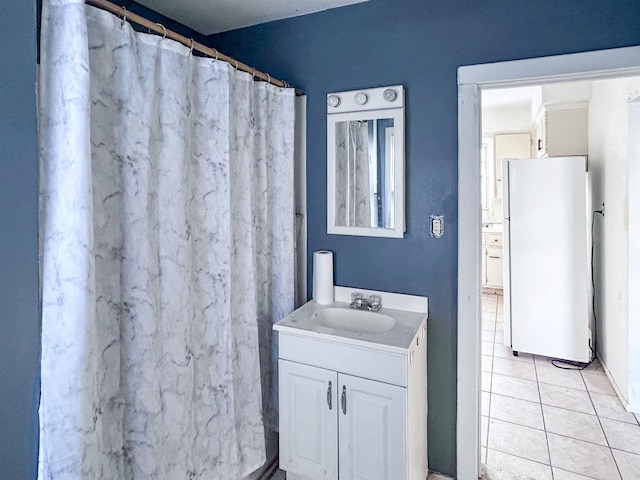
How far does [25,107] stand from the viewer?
87cm

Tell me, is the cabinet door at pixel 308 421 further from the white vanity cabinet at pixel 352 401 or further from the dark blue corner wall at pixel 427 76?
the dark blue corner wall at pixel 427 76

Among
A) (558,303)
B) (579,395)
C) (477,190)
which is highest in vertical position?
(477,190)

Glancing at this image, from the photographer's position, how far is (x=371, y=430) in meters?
1.66

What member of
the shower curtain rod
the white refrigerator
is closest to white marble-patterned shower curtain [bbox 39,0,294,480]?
the shower curtain rod

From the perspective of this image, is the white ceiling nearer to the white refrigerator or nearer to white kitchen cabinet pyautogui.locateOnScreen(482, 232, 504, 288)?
the white refrigerator

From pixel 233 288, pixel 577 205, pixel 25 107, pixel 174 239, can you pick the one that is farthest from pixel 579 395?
pixel 25 107

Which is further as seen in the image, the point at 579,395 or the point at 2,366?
the point at 579,395

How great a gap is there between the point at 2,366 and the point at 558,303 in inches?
140

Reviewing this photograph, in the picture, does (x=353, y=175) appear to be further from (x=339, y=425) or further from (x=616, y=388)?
(x=616, y=388)

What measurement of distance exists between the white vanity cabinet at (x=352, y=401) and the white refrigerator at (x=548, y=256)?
184cm

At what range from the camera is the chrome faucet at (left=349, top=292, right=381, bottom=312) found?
2049 mm

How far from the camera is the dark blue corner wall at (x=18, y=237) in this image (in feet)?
2.73

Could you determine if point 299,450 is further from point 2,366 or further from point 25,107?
point 25,107

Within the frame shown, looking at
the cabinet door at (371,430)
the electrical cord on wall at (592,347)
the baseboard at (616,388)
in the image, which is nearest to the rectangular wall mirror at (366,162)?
the cabinet door at (371,430)
